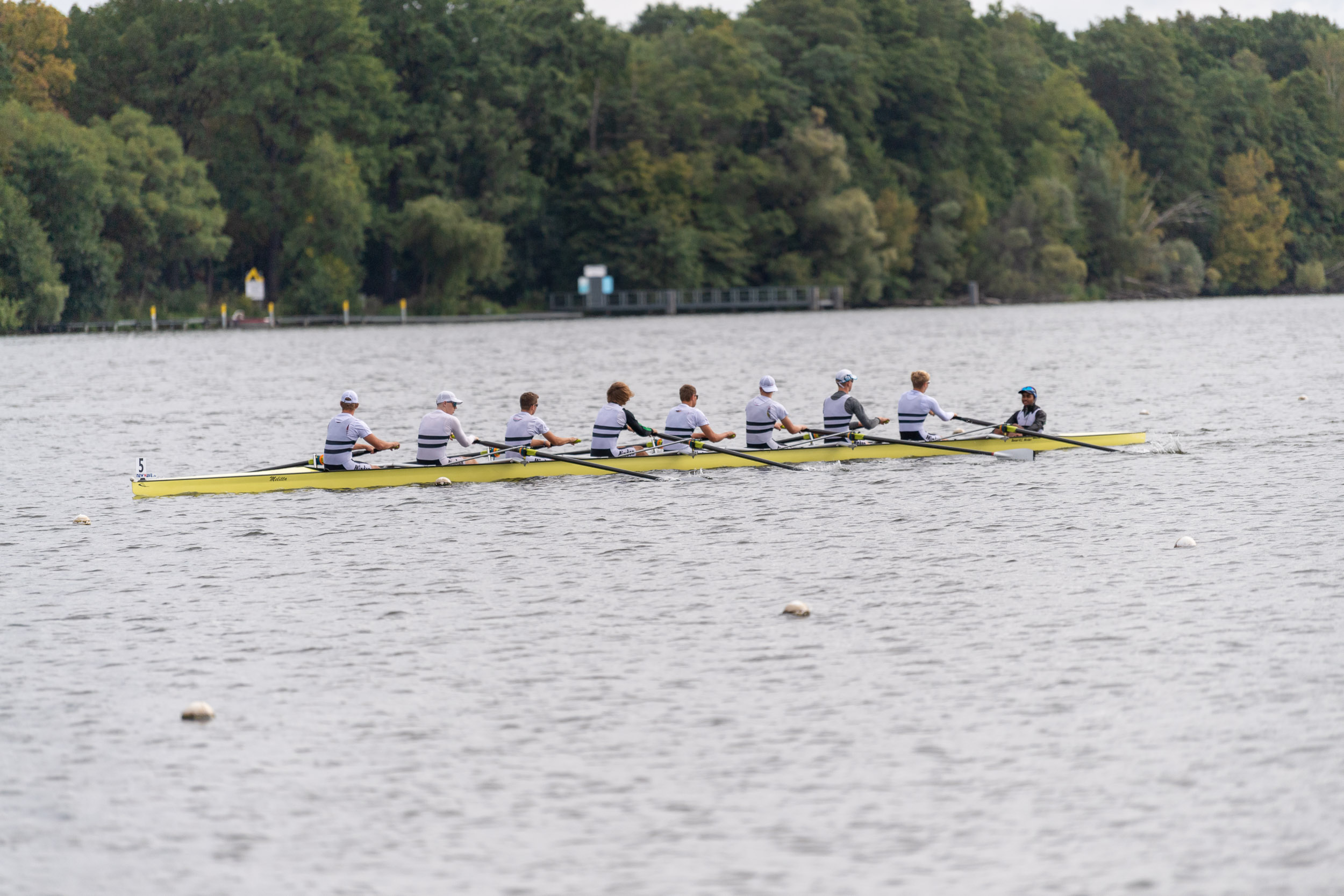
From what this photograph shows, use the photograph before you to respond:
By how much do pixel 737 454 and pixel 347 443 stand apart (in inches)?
236

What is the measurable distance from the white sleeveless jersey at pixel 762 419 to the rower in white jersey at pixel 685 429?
539 millimetres

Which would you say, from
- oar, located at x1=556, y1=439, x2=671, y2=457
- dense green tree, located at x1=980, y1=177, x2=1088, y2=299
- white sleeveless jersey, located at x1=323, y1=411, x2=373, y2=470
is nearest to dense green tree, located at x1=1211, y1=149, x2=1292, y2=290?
dense green tree, located at x1=980, y1=177, x2=1088, y2=299

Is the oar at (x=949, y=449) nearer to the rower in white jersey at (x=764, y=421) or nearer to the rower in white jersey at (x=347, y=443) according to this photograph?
the rower in white jersey at (x=764, y=421)

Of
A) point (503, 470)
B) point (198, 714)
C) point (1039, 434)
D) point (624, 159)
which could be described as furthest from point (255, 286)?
point (198, 714)

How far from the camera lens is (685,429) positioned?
85.3ft

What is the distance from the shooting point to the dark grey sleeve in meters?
26.8

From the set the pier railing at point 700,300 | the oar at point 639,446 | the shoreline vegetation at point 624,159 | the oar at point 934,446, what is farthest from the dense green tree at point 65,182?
the oar at point 934,446

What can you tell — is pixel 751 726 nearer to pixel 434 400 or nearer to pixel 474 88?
pixel 434 400

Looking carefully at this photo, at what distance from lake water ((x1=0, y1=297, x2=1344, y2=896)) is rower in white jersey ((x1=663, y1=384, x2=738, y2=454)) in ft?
1.71

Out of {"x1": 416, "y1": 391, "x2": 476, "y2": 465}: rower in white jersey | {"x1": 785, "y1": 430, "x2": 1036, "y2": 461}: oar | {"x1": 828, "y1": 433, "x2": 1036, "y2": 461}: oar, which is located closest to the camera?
{"x1": 416, "y1": 391, "x2": 476, "y2": 465}: rower in white jersey

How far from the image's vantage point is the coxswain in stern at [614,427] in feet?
81.5

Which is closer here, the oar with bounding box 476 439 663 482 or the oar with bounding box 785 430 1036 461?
the oar with bounding box 476 439 663 482

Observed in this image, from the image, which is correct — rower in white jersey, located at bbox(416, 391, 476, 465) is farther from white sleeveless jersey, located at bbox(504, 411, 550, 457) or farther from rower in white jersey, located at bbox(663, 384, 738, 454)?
rower in white jersey, located at bbox(663, 384, 738, 454)

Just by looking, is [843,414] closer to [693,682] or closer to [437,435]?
[437,435]
